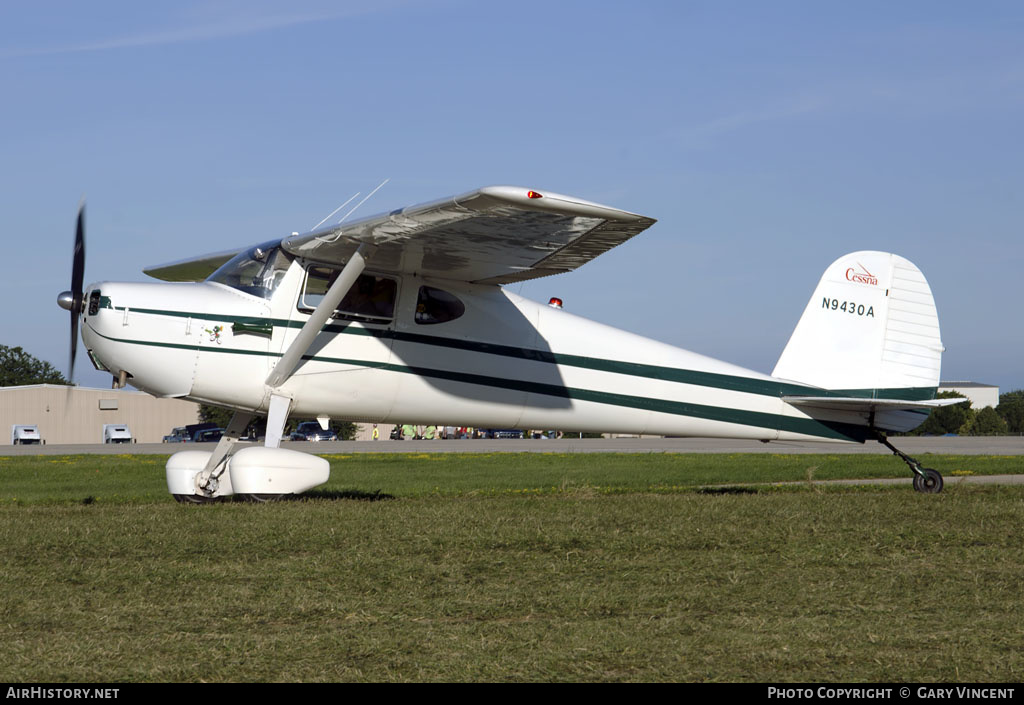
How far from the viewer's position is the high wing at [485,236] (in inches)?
321

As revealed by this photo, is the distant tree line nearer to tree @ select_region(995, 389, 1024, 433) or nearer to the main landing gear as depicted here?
tree @ select_region(995, 389, 1024, 433)

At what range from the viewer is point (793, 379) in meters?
12.8

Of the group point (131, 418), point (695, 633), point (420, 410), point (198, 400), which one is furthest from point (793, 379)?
point (131, 418)

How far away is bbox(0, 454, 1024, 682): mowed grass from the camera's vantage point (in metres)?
4.36

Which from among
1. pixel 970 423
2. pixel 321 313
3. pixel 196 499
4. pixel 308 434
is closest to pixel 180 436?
pixel 308 434

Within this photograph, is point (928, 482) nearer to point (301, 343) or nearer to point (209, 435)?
point (301, 343)

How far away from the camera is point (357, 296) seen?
10.8 meters

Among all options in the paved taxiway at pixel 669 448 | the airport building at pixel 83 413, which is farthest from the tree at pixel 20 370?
the paved taxiway at pixel 669 448

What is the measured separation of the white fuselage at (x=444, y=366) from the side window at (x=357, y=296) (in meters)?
0.09

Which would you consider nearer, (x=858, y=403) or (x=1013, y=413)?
(x=858, y=403)

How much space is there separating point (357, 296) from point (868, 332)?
22.3 ft

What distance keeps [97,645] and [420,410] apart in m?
6.68

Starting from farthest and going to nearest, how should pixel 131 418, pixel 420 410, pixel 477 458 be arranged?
pixel 131 418
pixel 477 458
pixel 420 410
